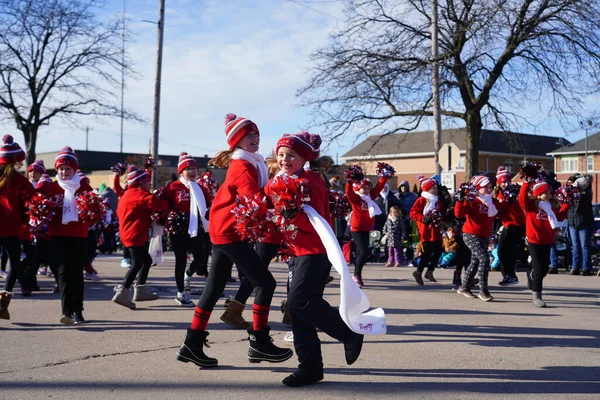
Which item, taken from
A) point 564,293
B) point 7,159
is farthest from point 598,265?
point 7,159

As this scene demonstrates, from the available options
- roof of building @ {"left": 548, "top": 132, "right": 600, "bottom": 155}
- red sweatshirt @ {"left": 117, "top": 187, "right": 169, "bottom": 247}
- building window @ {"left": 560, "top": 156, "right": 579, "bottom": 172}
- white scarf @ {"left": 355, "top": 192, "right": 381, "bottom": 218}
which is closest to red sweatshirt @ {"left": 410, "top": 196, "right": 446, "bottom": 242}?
white scarf @ {"left": 355, "top": 192, "right": 381, "bottom": 218}

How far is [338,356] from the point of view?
19.8 ft

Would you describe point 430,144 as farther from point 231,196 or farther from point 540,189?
point 231,196

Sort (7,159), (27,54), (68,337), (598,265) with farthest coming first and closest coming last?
(27,54) → (598,265) → (7,159) → (68,337)

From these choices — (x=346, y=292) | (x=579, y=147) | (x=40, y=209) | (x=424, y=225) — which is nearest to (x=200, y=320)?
(x=346, y=292)

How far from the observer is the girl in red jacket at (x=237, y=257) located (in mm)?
5449

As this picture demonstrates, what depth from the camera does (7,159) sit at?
308 inches

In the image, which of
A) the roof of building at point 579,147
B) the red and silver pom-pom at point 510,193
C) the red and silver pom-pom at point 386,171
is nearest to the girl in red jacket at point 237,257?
the red and silver pom-pom at point 386,171

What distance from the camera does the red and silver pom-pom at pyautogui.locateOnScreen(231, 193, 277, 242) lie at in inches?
197

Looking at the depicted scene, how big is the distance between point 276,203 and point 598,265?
1213 cm

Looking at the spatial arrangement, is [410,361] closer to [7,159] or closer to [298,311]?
[298,311]

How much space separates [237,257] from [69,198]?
124 inches

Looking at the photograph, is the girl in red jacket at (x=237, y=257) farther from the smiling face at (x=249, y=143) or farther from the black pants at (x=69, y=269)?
the black pants at (x=69, y=269)

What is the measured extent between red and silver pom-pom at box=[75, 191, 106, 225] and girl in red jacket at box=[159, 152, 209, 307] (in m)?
1.01
